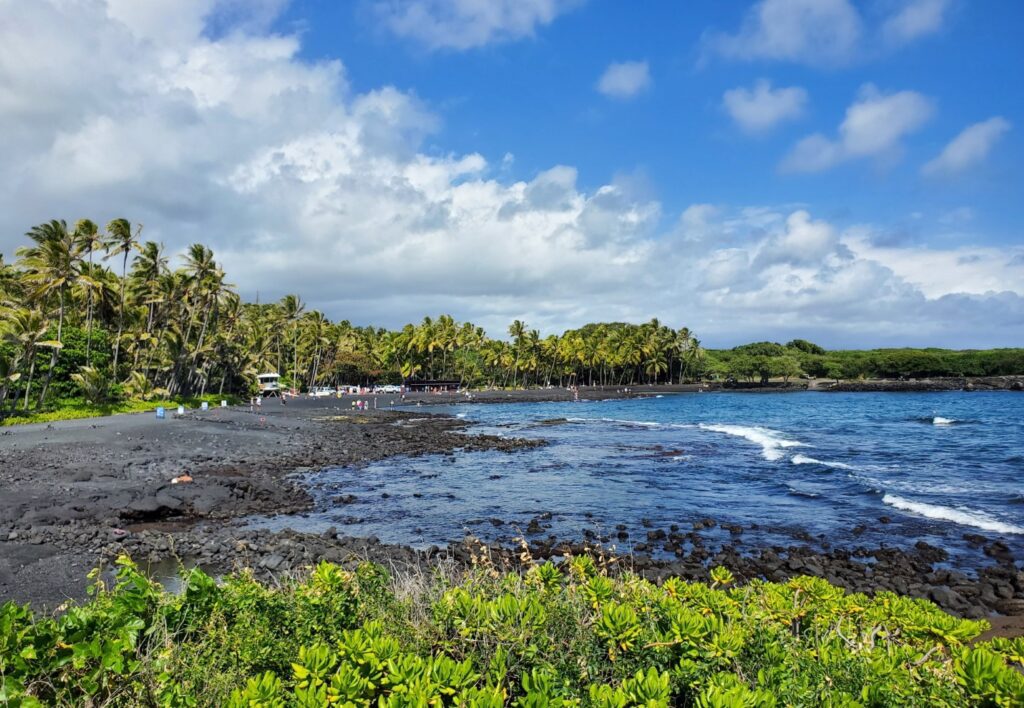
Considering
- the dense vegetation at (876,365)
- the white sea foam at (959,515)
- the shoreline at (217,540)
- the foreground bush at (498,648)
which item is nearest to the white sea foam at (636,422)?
the white sea foam at (959,515)

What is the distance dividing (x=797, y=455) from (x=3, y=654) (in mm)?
35896

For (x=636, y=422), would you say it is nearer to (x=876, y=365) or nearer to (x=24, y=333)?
(x=24, y=333)

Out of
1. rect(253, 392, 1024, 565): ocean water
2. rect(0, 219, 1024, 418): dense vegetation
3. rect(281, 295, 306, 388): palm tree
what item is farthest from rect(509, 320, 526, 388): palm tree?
rect(253, 392, 1024, 565): ocean water

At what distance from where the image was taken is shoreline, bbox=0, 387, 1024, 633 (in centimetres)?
1183

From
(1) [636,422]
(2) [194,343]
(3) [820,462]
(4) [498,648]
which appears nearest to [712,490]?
(3) [820,462]

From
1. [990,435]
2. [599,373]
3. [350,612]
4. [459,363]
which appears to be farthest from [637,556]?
[599,373]

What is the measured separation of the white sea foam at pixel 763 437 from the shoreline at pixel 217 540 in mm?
18752

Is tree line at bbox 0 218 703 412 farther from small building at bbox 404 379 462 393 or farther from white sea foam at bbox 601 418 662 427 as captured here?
white sea foam at bbox 601 418 662 427

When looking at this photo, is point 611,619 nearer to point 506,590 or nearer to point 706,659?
point 706,659

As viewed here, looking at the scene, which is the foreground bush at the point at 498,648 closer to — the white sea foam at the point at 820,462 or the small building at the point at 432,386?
the white sea foam at the point at 820,462

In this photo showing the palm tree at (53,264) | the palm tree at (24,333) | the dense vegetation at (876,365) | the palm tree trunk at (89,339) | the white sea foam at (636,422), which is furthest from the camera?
the dense vegetation at (876,365)

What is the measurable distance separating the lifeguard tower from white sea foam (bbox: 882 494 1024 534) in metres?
76.6

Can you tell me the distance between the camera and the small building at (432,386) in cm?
10656

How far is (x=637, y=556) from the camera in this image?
48.1 ft
